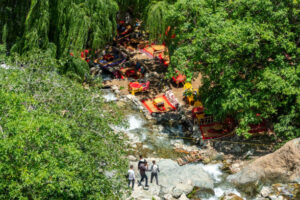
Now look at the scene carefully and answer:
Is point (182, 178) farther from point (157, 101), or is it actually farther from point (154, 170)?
point (157, 101)

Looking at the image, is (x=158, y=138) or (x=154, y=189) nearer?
(x=154, y=189)

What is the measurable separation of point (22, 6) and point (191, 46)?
959 cm

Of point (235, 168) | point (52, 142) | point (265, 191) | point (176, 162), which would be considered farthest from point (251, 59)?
point (52, 142)

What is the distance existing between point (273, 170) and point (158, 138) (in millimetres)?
6734

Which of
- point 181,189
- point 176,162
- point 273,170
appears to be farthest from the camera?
point 176,162

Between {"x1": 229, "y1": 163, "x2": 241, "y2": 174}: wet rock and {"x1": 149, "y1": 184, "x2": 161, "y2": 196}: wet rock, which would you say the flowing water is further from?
{"x1": 149, "y1": 184, "x2": 161, "y2": 196}: wet rock

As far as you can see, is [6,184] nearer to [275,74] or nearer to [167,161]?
[167,161]

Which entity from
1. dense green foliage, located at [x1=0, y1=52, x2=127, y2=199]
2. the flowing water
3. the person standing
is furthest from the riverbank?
dense green foliage, located at [x1=0, y1=52, x2=127, y2=199]

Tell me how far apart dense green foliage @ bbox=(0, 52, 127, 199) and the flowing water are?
6.21 m

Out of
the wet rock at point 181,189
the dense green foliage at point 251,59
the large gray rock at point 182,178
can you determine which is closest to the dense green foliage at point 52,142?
the wet rock at point 181,189

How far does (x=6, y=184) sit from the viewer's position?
1021 centimetres

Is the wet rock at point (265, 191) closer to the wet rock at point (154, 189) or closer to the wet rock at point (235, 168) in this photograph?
the wet rock at point (235, 168)

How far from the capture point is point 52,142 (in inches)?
429

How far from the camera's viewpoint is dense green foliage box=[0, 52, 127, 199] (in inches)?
403
